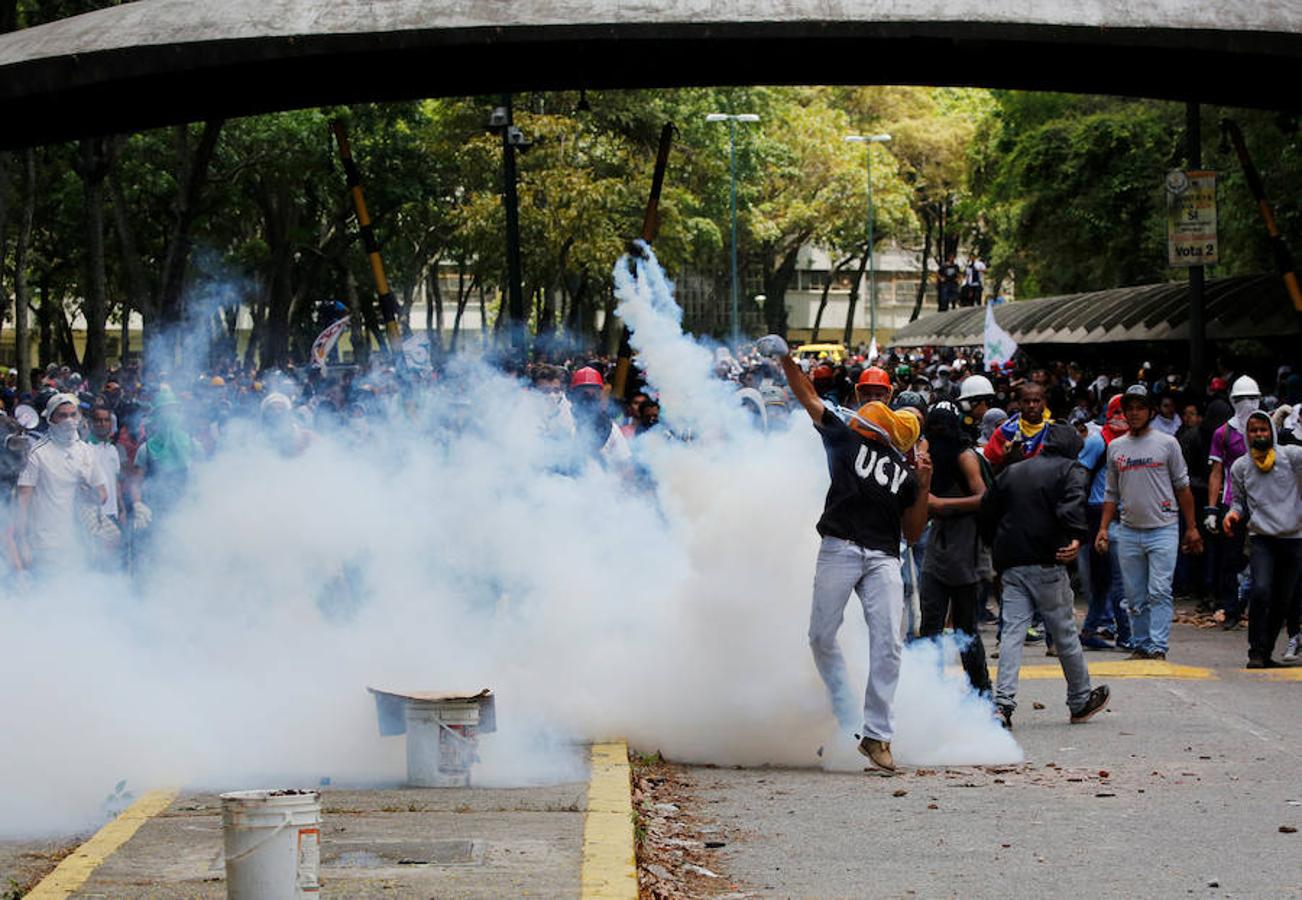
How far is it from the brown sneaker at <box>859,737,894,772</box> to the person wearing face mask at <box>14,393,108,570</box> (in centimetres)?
524

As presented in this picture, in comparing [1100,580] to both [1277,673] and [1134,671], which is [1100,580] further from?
[1277,673]

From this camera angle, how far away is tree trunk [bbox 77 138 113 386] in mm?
26484

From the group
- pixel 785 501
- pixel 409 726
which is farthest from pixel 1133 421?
pixel 409 726

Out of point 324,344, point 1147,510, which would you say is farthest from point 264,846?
point 324,344

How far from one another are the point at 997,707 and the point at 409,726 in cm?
364

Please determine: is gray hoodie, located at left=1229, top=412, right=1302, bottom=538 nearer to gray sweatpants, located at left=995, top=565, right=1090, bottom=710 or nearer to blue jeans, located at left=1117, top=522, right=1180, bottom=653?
blue jeans, located at left=1117, top=522, right=1180, bottom=653

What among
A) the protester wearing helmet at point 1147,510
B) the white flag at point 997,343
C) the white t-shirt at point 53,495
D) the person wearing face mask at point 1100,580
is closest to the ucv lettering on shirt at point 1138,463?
the protester wearing helmet at point 1147,510

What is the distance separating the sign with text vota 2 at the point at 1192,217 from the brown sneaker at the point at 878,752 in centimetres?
1228

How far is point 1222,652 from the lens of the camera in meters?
14.2

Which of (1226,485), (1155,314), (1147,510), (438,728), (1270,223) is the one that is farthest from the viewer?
(1155,314)

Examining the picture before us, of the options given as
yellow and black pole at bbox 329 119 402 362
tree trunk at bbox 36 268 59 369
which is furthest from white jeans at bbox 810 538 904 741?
tree trunk at bbox 36 268 59 369

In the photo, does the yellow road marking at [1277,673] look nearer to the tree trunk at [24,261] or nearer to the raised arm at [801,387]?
the raised arm at [801,387]

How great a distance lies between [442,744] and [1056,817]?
2640mm

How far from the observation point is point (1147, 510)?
1304cm
